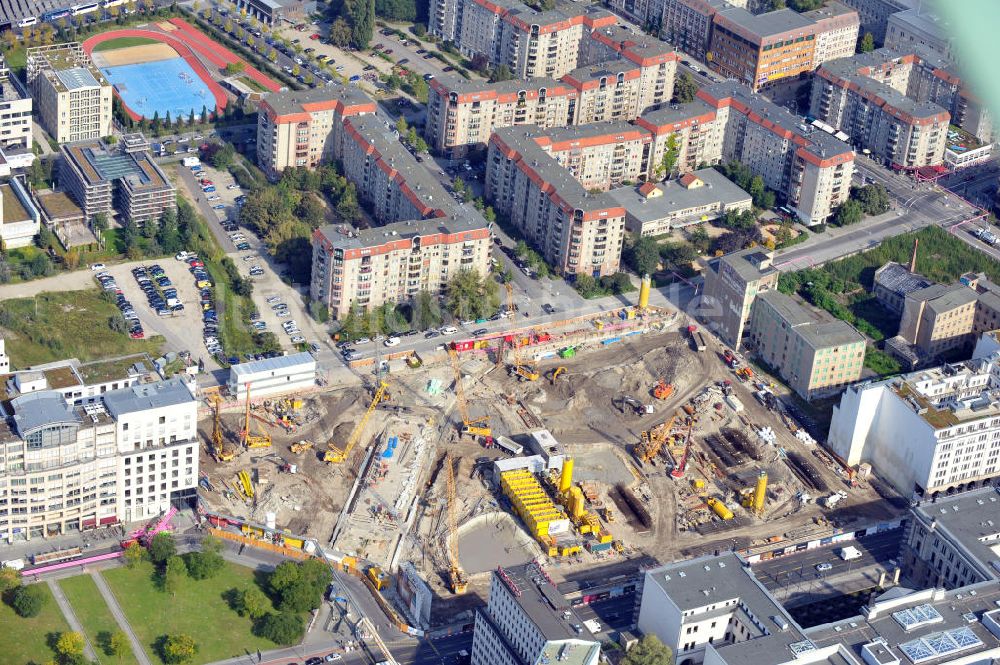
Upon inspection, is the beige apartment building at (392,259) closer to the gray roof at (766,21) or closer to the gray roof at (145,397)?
the gray roof at (145,397)

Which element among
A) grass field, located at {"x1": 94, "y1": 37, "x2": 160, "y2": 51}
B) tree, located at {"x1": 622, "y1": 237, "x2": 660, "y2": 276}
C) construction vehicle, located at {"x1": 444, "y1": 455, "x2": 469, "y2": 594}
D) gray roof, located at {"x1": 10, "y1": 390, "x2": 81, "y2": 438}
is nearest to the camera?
gray roof, located at {"x1": 10, "y1": 390, "x2": 81, "y2": 438}

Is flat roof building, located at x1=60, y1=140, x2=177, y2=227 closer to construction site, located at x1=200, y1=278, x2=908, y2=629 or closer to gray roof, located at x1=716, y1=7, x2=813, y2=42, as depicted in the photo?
construction site, located at x1=200, y1=278, x2=908, y2=629

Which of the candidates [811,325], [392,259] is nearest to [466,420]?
[392,259]

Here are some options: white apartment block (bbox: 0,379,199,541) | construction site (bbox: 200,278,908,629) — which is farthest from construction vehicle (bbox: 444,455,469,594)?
Result: white apartment block (bbox: 0,379,199,541)

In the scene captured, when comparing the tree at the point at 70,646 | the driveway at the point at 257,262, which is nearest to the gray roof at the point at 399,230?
the driveway at the point at 257,262

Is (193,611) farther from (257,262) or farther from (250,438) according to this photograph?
(257,262)

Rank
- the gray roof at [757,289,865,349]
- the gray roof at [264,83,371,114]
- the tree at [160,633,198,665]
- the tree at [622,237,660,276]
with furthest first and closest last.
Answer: the gray roof at [264,83,371,114]
the tree at [622,237,660,276]
the gray roof at [757,289,865,349]
the tree at [160,633,198,665]
